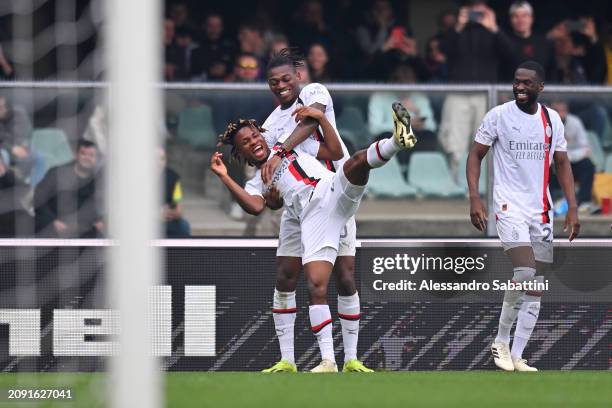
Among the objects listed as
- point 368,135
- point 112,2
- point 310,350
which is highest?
point 112,2

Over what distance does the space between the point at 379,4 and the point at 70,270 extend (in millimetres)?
6843

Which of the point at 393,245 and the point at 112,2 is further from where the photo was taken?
the point at 393,245

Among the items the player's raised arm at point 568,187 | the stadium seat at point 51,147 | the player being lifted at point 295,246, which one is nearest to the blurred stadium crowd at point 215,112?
the stadium seat at point 51,147

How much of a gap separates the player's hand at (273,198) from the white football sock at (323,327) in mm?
729

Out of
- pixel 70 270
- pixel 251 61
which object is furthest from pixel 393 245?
pixel 251 61

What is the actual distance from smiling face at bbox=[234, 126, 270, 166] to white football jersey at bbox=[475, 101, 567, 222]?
155 cm

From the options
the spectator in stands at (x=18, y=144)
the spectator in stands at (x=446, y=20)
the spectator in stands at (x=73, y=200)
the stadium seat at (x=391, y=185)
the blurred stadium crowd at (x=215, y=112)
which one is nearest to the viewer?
the spectator in stands at (x=73, y=200)

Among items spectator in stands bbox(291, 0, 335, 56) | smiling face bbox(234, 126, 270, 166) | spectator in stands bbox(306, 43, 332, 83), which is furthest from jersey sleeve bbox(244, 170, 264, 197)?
spectator in stands bbox(291, 0, 335, 56)

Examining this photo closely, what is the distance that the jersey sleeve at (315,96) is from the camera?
30.6 ft

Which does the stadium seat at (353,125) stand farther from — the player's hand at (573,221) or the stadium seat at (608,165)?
the player's hand at (573,221)

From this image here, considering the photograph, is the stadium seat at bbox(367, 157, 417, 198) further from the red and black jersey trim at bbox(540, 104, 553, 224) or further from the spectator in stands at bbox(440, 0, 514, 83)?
the spectator in stands at bbox(440, 0, 514, 83)

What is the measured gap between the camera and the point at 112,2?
5703 mm

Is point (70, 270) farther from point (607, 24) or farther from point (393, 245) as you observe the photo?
point (607, 24)

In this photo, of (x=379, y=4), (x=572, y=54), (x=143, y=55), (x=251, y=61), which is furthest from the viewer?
(x=379, y=4)
